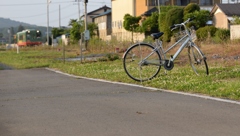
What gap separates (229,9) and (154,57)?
47.2m

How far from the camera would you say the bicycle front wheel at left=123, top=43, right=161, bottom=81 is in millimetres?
10734

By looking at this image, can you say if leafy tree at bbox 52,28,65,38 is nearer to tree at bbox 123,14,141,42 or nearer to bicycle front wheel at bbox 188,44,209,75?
tree at bbox 123,14,141,42

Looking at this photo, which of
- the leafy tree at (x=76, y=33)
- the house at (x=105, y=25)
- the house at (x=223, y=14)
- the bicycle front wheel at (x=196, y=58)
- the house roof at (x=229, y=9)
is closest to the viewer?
the bicycle front wheel at (x=196, y=58)

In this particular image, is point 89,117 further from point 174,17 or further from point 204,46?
point 174,17

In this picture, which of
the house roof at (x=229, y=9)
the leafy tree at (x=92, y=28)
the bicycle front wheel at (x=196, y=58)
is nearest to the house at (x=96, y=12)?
the leafy tree at (x=92, y=28)

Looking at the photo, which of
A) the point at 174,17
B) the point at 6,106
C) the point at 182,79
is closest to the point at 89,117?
the point at 6,106

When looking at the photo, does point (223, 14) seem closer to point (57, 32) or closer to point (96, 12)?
point (57, 32)

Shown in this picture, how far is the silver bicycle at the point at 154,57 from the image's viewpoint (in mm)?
10711

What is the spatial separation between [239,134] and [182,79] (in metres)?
4.92

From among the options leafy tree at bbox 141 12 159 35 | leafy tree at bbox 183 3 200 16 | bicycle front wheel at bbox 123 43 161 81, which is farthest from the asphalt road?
leafy tree at bbox 141 12 159 35

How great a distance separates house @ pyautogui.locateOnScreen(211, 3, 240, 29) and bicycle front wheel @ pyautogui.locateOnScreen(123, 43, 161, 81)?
141ft

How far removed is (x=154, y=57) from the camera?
1077 centimetres

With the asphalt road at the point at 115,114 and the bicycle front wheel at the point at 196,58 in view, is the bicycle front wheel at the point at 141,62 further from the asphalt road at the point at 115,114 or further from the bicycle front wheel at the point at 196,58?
the asphalt road at the point at 115,114

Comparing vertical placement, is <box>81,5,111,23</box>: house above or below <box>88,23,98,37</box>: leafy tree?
above
